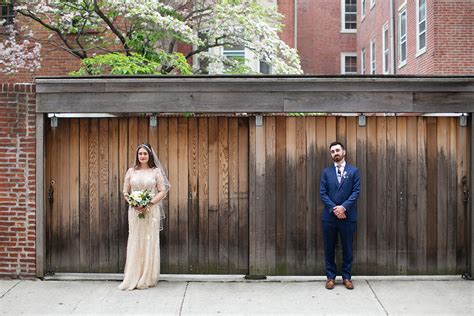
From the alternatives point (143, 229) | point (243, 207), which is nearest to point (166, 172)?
point (143, 229)

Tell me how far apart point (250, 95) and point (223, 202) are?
154 cm

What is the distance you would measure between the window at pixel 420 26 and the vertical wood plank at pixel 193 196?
1203cm

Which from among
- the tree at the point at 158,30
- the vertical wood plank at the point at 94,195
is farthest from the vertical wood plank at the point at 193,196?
the tree at the point at 158,30

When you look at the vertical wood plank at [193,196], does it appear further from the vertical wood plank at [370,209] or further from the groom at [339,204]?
the vertical wood plank at [370,209]

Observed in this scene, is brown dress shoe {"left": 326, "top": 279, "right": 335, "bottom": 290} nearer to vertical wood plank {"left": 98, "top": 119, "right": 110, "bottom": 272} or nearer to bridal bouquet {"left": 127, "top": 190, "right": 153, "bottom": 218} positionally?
bridal bouquet {"left": 127, "top": 190, "right": 153, "bottom": 218}

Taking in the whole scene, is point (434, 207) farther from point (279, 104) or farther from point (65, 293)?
point (65, 293)

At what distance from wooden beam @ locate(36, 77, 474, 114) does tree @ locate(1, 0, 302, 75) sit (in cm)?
468

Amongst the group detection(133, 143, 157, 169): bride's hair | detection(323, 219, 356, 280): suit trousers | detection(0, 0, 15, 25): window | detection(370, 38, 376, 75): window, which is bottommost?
Answer: detection(323, 219, 356, 280): suit trousers

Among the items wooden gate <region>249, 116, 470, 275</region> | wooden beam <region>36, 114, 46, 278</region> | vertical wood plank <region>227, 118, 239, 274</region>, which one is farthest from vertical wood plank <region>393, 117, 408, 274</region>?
wooden beam <region>36, 114, 46, 278</region>

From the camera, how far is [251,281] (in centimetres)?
855

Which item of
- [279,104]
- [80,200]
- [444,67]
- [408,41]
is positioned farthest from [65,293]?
[408,41]

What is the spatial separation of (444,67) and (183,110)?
1105 cm

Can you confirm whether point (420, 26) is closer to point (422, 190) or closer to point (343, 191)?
point (422, 190)

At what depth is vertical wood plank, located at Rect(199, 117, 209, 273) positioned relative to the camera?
345 inches
